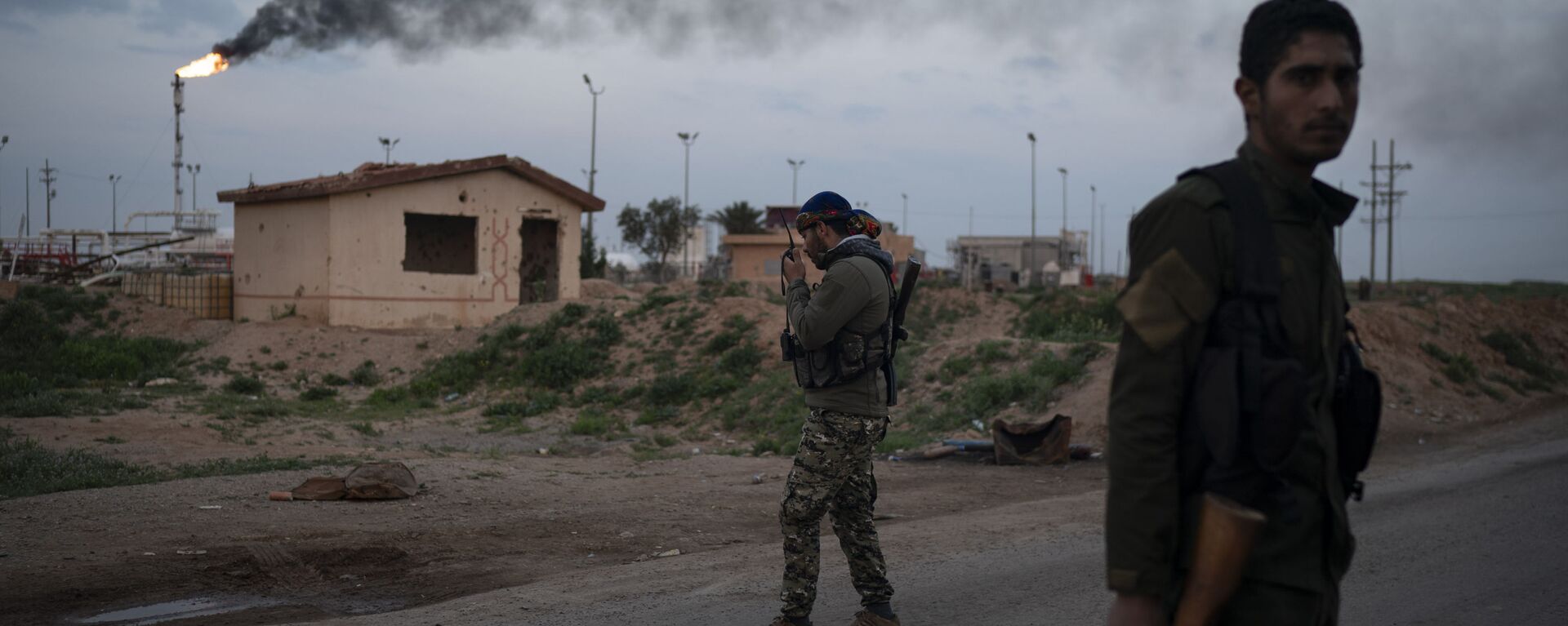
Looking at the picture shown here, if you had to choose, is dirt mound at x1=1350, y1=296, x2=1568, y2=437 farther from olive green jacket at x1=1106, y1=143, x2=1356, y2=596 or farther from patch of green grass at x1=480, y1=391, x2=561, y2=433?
olive green jacket at x1=1106, y1=143, x2=1356, y2=596

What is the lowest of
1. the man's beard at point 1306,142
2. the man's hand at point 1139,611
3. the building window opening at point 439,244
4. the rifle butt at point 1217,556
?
the man's hand at point 1139,611

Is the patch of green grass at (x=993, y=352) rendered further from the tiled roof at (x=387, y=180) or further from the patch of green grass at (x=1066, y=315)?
the tiled roof at (x=387, y=180)

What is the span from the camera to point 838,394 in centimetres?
471

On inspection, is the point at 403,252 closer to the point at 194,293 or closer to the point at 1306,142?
the point at 194,293

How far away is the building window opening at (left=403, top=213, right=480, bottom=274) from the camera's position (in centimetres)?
2528

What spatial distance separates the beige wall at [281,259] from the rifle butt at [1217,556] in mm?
20992

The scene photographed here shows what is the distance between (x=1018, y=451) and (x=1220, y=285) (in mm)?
9345

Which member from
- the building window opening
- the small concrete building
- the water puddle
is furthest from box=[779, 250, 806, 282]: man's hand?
the building window opening

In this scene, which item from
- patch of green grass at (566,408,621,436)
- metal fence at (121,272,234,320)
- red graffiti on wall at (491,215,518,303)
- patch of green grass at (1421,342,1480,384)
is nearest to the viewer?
patch of green grass at (566,408,621,436)

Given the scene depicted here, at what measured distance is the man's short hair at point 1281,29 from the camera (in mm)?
2215

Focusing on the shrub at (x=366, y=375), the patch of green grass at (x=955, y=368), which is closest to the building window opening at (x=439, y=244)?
the shrub at (x=366, y=375)

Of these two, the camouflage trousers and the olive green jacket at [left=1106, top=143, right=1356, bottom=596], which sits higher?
the olive green jacket at [left=1106, top=143, right=1356, bottom=596]

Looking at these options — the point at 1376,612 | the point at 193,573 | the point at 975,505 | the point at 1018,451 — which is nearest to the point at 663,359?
the point at 1018,451

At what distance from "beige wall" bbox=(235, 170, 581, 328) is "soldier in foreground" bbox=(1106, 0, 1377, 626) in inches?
821
